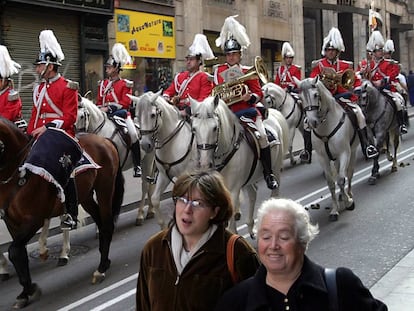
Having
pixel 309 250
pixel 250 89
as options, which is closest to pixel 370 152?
pixel 250 89

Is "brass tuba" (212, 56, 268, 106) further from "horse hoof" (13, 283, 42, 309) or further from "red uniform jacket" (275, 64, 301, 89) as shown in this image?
"red uniform jacket" (275, 64, 301, 89)

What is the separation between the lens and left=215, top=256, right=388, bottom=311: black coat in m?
2.83

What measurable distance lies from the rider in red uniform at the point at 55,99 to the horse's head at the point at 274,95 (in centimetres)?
829

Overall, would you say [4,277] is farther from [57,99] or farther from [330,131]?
[330,131]

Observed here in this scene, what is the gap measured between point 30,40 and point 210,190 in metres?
16.2

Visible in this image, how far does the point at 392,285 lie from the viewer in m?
6.25

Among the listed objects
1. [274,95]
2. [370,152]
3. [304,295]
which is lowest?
[304,295]

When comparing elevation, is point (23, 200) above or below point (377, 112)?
below

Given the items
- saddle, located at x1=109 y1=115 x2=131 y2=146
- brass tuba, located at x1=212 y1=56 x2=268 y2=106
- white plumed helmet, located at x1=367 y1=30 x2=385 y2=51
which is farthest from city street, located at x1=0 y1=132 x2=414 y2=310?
white plumed helmet, located at x1=367 y1=30 x2=385 y2=51

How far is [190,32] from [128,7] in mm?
3640

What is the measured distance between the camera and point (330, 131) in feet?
35.2

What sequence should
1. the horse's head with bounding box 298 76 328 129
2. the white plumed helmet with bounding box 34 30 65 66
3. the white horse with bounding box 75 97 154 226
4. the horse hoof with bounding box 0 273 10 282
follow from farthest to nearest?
the white horse with bounding box 75 97 154 226
the horse's head with bounding box 298 76 328 129
the horse hoof with bounding box 0 273 10 282
the white plumed helmet with bounding box 34 30 65 66

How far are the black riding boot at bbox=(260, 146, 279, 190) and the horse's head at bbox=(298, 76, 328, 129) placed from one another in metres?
1.56

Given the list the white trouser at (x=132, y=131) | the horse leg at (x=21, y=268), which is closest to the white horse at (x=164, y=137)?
the white trouser at (x=132, y=131)
